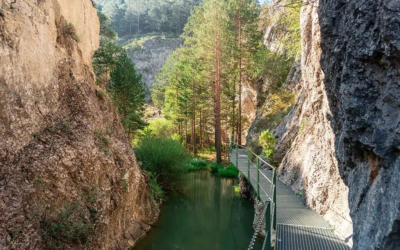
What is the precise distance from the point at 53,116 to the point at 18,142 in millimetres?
1679

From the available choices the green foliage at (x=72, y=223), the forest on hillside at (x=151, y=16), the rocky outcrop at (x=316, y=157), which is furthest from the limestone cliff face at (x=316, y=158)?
the forest on hillside at (x=151, y=16)

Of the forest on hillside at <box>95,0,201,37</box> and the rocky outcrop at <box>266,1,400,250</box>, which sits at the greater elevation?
the forest on hillside at <box>95,0,201,37</box>

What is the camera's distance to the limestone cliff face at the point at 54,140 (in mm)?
6805

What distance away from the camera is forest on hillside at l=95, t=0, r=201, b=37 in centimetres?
7919

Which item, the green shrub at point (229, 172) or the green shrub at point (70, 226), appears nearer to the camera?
the green shrub at point (70, 226)

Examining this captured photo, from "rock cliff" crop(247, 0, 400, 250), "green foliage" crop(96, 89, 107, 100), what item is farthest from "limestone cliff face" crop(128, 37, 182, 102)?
"rock cliff" crop(247, 0, 400, 250)

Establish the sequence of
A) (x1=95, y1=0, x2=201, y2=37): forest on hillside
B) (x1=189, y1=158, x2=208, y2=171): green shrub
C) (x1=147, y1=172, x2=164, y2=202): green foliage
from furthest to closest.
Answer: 1. (x1=95, y1=0, x2=201, y2=37): forest on hillside
2. (x1=189, y1=158, x2=208, y2=171): green shrub
3. (x1=147, y1=172, x2=164, y2=202): green foliage

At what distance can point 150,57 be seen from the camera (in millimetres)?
63344

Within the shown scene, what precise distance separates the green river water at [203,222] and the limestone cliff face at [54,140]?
4.19 ft

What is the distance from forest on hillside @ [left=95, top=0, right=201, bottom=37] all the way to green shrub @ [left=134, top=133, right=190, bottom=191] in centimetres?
6596

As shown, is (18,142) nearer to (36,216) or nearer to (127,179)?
(36,216)

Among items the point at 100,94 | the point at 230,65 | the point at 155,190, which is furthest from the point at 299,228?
the point at 230,65

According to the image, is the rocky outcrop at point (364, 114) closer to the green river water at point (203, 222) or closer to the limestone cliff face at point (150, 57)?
the green river water at point (203, 222)

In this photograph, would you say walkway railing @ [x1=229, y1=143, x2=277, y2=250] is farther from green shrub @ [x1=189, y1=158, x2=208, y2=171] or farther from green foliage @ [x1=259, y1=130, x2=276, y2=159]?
green shrub @ [x1=189, y1=158, x2=208, y2=171]
